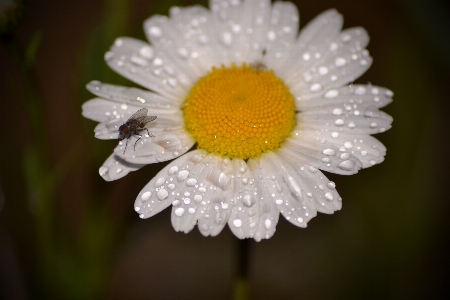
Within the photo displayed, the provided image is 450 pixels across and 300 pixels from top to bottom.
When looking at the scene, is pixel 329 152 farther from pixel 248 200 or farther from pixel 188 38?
pixel 188 38

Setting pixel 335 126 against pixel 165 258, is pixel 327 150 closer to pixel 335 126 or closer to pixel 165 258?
pixel 335 126

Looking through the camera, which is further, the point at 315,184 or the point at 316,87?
the point at 316,87

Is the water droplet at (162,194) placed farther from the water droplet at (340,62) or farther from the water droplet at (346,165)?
the water droplet at (340,62)

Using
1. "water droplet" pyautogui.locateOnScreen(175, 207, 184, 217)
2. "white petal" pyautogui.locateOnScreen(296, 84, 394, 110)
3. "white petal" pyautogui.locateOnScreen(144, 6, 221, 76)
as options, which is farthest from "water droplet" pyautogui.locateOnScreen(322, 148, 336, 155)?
"white petal" pyautogui.locateOnScreen(144, 6, 221, 76)

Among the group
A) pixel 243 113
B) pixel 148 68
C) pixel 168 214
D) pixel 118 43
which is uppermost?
pixel 118 43

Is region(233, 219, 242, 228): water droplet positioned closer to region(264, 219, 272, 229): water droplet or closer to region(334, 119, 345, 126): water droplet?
region(264, 219, 272, 229): water droplet

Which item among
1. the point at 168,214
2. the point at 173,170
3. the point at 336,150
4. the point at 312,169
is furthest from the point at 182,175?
the point at 168,214
